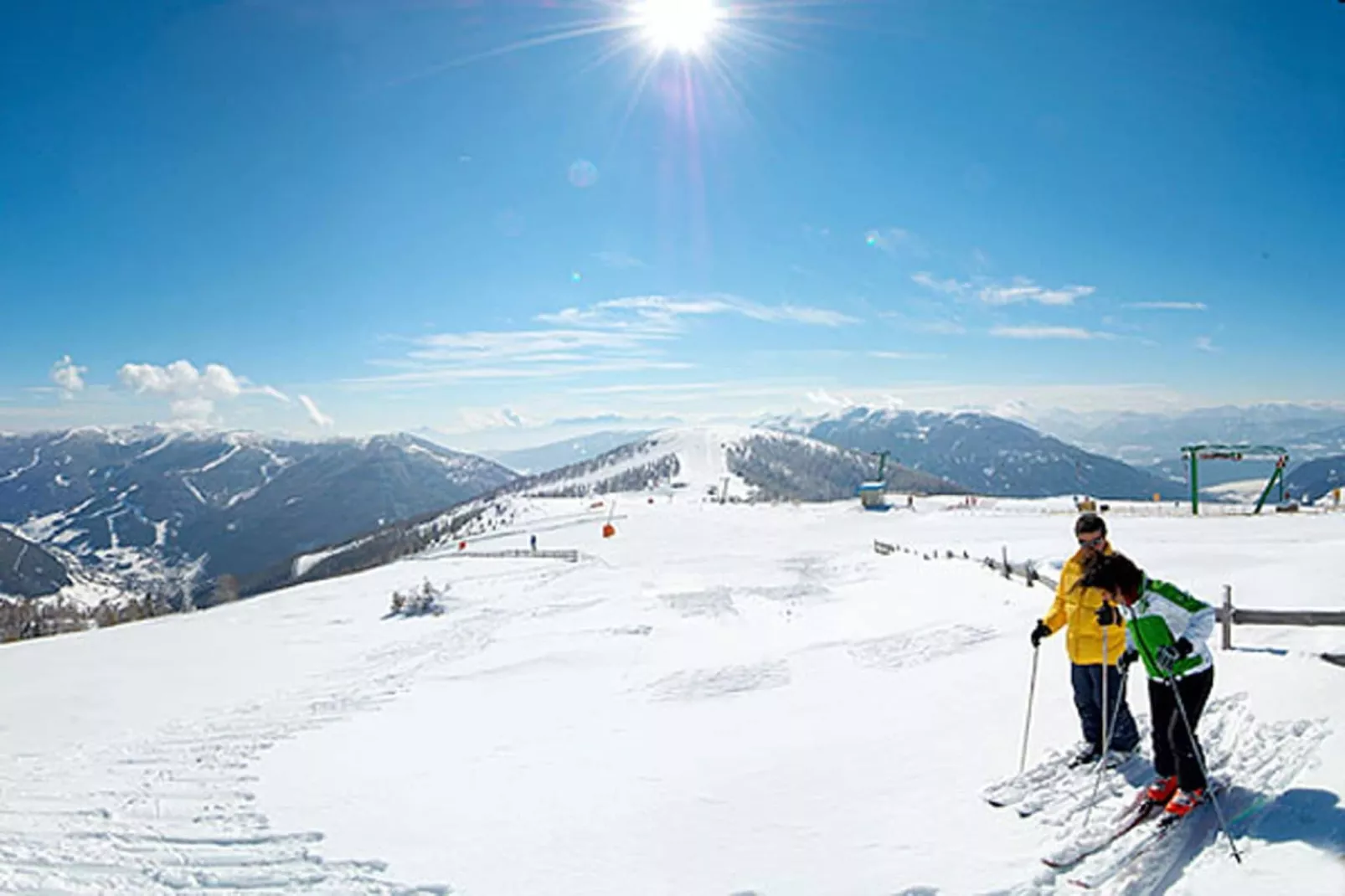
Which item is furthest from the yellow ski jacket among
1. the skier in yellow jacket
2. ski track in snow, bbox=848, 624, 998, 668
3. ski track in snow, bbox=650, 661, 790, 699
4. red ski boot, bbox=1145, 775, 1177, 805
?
ski track in snow, bbox=650, 661, 790, 699

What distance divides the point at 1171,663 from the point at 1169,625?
0.33 metres

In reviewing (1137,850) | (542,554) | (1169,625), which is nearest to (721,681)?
(1137,850)

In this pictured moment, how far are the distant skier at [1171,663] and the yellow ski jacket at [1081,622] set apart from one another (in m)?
1.03

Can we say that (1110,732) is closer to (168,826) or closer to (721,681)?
(721,681)

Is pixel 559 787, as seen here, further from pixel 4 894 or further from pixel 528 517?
pixel 528 517

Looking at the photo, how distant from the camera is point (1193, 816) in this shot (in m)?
5.87

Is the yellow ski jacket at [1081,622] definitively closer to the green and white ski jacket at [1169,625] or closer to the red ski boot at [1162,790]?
the green and white ski jacket at [1169,625]

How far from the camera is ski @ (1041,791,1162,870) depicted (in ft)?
19.0

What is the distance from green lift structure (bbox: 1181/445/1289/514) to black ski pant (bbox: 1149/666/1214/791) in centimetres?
4414

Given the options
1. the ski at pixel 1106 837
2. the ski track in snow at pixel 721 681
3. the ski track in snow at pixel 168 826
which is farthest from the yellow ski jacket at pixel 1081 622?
the ski track in snow at pixel 168 826

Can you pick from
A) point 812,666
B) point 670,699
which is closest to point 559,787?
point 670,699

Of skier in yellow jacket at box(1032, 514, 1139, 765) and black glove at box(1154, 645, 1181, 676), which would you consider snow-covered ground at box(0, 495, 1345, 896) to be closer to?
skier in yellow jacket at box(1032, 514, 1139, 765)

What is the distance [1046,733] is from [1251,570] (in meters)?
11.0

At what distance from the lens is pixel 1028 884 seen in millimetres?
5648
